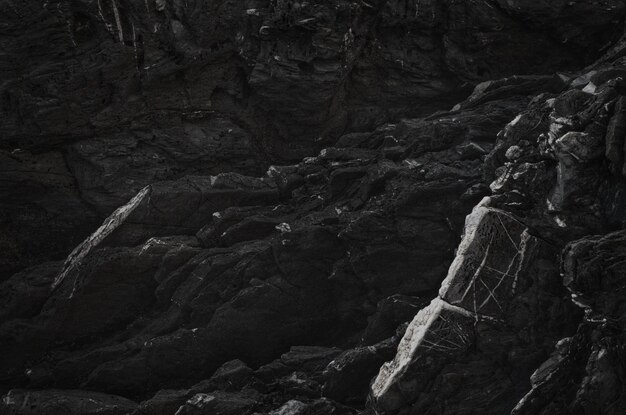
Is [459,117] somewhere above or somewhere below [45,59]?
below

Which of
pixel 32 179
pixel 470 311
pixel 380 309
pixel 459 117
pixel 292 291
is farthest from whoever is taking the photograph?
pixel 32 179

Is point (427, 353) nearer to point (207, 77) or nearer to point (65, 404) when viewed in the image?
point (65, 404)

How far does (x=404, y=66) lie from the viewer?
4162 cm

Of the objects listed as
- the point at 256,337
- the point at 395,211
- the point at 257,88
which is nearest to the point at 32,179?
the point at 257,88

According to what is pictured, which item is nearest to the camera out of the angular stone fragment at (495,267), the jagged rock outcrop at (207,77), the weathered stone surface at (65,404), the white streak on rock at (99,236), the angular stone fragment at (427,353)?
the angular stone fragment at (427,353)

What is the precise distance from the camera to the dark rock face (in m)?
26.6

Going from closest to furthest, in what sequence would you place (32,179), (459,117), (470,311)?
(470,311), (459,117), (32,179)

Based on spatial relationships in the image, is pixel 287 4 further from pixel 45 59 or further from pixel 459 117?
pixel 45 59

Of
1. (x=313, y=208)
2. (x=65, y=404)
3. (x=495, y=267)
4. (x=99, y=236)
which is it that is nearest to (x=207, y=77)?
(x=313, y=208)

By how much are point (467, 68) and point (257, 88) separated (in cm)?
1446

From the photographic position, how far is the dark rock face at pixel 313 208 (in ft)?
87.4

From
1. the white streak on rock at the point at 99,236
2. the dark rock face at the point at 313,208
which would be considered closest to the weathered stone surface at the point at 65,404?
the dark rock face at the point at 313,208

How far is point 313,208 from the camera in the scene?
118 feet

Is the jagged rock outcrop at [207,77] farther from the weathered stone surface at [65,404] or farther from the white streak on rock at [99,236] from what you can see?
the weathered stone surface at [65,404]
